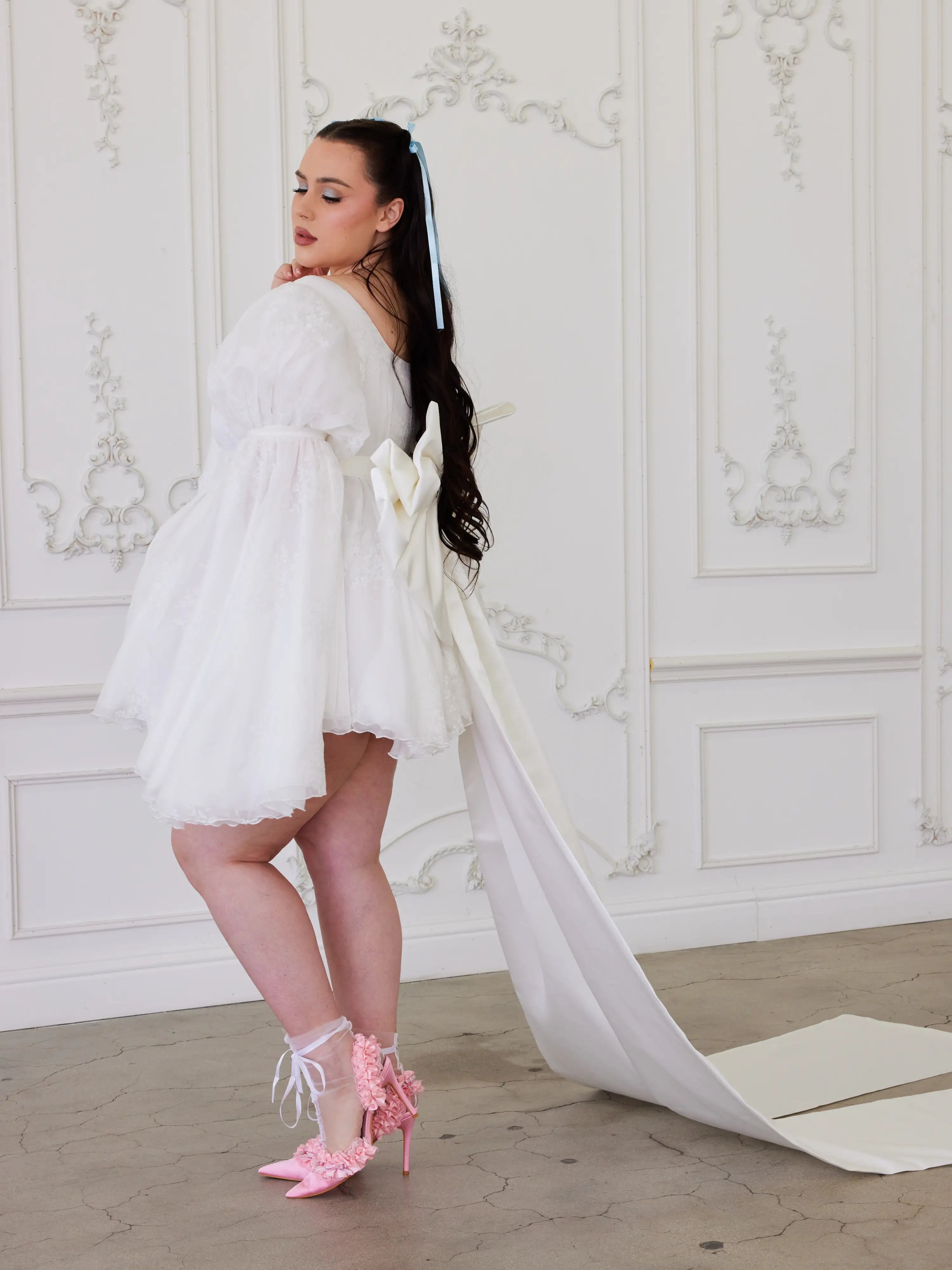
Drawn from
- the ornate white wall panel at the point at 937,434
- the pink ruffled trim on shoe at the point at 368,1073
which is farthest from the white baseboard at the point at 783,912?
the pink ruffled trim on shoe at the point at 368,1073

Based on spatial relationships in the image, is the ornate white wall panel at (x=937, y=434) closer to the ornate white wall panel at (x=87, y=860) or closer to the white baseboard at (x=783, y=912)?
the white baseboard at (x=783, y=912)

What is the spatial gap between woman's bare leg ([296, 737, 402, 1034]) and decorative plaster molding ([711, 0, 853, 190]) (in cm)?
233

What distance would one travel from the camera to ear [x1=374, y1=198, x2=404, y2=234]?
187cm

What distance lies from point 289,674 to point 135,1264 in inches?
31.2

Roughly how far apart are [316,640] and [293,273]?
650 mm

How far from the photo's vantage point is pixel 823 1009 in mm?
2664

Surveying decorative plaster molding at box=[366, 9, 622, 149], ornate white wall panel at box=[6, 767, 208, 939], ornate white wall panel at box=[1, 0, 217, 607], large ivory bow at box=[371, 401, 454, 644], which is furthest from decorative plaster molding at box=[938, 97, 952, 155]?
ornate white wall panel at box=[6, 767, 208, 939]

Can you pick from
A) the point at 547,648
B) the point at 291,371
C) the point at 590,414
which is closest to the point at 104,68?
the point at 590,414

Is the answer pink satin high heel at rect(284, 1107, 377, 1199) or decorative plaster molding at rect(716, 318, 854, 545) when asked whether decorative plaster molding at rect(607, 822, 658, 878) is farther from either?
pink satin high heel at rect(284, 1107, 377, 1199)

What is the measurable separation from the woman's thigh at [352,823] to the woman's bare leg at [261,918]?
13 cm

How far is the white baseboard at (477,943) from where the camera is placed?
279cm

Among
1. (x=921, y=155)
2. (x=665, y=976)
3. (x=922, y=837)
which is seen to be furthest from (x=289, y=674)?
(x=921, y=155)

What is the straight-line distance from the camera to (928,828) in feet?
11.6

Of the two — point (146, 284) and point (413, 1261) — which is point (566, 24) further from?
point (413, 1261)
